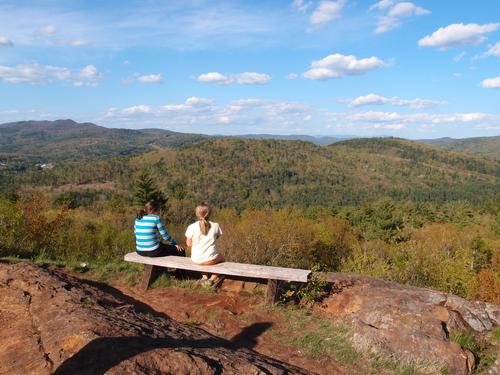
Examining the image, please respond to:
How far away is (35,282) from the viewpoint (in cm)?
524

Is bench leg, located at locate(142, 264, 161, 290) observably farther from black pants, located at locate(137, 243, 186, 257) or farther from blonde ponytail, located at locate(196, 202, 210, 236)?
blonde ponytail, located at locate(196, 202, 210, 236)

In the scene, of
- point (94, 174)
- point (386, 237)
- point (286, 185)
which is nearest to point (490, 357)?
point (386, 237)

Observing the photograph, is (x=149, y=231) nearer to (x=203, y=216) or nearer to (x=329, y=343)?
(x=203, y=216)

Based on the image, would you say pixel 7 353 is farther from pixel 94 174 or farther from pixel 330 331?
pixel 94 174

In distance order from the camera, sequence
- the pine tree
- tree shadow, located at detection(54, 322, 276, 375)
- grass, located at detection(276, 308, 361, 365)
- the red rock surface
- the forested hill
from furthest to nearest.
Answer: the forested hill, the pine tree, grass, located at detection(276, 308, 361, 365), the red rock surface, tree shadow, located at detection(54, 322, 276, 375)

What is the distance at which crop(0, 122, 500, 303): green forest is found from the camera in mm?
15680

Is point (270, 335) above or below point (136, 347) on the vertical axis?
below

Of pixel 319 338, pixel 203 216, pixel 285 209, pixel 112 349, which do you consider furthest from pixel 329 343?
pixel 285 209

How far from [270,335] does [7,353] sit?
327 centimetres

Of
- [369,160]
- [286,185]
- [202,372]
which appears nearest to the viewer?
[202,372]

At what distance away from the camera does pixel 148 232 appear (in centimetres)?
701

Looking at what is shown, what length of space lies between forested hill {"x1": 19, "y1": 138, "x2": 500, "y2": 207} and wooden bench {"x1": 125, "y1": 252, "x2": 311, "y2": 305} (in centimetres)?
10070

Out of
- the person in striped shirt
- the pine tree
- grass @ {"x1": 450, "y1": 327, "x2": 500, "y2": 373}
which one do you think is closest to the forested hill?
the pine tree

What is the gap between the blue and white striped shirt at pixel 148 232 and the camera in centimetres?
688
